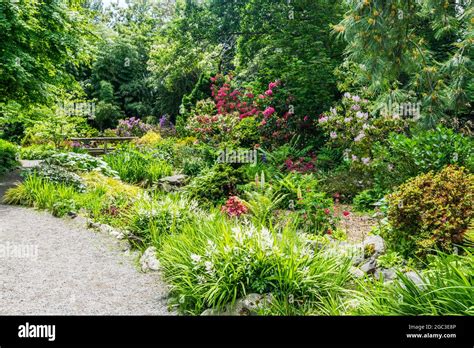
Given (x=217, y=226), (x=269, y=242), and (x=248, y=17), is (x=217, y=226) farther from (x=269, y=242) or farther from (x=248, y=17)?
(x=248, y=17)

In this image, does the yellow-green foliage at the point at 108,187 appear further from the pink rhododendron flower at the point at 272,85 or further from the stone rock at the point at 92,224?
the pink rhododendron flower at the point at 272,85

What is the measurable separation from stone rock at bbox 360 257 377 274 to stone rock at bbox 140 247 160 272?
2.08 meters

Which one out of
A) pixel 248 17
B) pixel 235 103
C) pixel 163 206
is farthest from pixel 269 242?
pixel 248 17

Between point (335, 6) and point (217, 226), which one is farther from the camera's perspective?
point (335, 6)

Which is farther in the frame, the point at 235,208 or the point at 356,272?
the point at 235,208

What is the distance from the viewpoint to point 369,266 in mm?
4680

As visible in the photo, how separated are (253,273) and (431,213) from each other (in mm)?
1814

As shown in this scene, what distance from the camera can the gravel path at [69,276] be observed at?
13.8ft

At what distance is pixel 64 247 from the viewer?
19.5ft

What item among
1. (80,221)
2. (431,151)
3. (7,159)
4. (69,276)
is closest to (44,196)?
(80,221)

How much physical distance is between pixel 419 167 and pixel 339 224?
137cm

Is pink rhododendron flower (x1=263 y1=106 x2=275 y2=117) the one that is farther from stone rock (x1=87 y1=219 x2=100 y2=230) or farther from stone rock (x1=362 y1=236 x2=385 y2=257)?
stone rock (x1=362 y1=236 x2=385 y2=257)

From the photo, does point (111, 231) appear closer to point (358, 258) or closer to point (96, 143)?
point (358, 258)

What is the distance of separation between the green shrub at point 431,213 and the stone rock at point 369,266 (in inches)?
11.2
